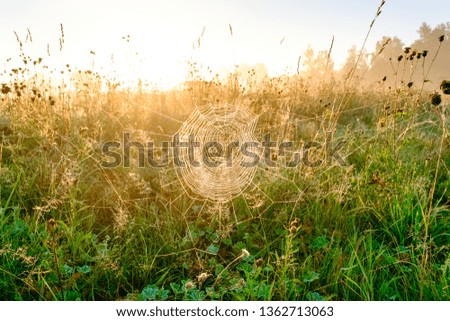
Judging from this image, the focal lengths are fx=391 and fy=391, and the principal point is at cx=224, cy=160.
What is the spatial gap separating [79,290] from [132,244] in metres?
0.41

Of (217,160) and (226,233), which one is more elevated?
(217,160)

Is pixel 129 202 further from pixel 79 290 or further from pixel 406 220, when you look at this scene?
pixel 406 220

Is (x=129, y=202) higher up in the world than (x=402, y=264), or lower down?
higher up

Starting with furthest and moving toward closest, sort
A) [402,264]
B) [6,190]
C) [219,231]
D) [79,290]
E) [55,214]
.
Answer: [6,190]
[55,214]
[219,231]
[402,264]
[79,290]

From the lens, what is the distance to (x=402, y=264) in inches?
87.7

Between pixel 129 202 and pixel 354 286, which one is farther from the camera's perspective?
pixel 129 202

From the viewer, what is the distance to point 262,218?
253cm

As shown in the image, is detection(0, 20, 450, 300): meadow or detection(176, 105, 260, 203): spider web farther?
detection(176, 105, 260, 203): spider web

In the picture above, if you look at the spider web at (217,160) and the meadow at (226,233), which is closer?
the meadow at (226,233)

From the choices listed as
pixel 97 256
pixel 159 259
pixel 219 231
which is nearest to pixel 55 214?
pixel 97 256

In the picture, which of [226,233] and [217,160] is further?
[217,160]
